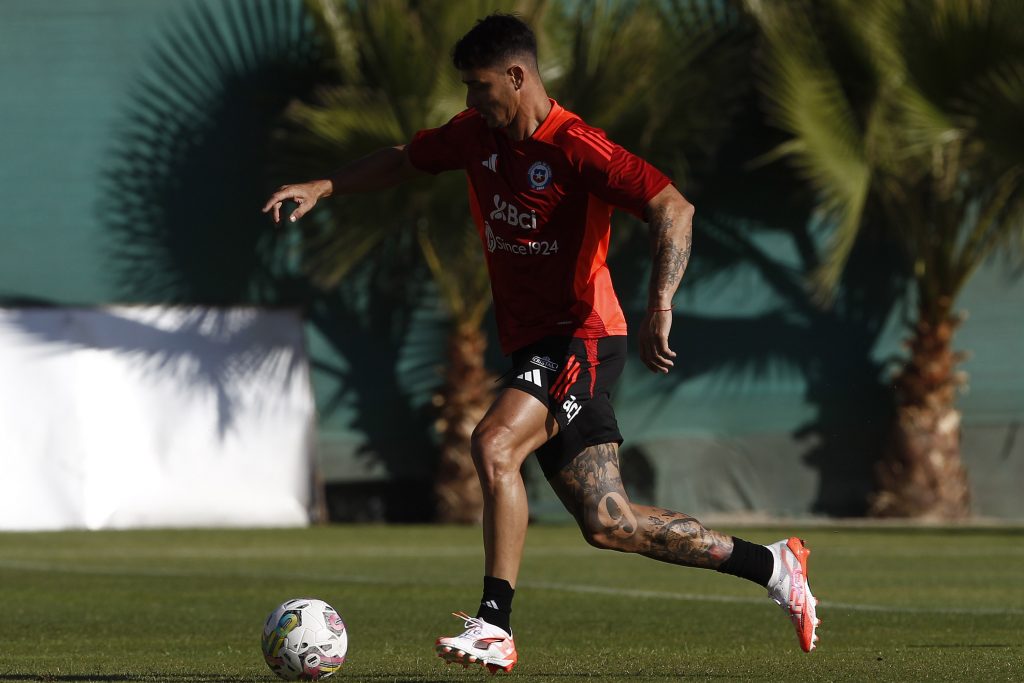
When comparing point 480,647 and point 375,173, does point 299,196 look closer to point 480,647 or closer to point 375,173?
A: point 375,173

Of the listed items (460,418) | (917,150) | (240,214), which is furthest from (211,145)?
→ (917,150)

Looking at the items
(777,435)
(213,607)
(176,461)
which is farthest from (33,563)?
(777,435)

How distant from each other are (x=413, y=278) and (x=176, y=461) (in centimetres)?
303

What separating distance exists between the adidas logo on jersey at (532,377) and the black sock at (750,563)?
34.7 inches

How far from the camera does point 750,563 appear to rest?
6.36m

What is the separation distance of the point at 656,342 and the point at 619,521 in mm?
738

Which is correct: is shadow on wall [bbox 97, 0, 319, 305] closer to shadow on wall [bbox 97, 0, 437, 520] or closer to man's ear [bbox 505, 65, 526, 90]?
shadow on wall [bbox 97, 0, 437, 520]

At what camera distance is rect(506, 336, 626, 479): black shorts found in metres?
6.19

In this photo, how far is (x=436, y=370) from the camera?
1820cm

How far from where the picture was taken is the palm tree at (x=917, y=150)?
16641 millimetres

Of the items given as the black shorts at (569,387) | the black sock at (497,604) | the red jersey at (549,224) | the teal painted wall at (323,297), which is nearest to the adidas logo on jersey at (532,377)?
the black shorts at (569,387)

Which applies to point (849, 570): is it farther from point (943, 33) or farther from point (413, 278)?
point (413, 278)

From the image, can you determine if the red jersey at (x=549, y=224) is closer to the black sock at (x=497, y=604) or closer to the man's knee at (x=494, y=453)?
the man's knee at (x=494, y=453)

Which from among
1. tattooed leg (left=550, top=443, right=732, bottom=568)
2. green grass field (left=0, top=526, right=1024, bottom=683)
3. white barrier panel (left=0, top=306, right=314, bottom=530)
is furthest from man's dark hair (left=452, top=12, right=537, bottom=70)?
white barrier panel (left=0, top=306, right=314, bottom=530)
